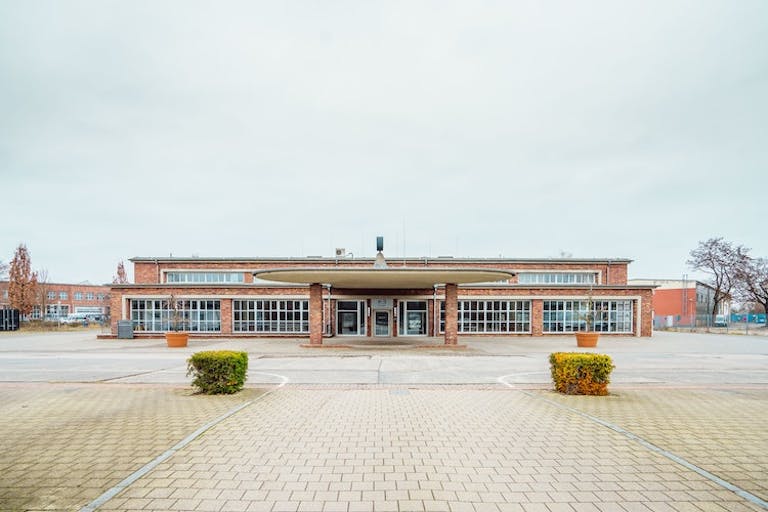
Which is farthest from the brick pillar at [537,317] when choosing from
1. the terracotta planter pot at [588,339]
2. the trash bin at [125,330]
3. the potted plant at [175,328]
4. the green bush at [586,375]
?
the trash bin at [125,330]

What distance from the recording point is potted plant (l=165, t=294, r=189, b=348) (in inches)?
981

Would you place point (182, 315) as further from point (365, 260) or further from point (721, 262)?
point (721, 262)

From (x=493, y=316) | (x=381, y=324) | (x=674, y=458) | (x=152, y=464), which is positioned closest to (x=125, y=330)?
(x=381, y=324)

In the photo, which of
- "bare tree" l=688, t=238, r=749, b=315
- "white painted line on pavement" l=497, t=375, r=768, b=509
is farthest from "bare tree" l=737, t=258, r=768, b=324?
Answer: "white painted line on pavement" l=497, t=375, r=768, b=509

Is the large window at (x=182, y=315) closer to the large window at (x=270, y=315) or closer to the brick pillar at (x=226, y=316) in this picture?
the brick pillar at (x=226, y=316)

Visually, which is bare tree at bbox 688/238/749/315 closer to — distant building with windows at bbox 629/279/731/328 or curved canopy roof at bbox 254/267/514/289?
distant building with windows at bbox 629/279/731/328

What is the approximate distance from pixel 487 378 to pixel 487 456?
7.35m

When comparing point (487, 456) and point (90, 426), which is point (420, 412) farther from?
point (90, 426)

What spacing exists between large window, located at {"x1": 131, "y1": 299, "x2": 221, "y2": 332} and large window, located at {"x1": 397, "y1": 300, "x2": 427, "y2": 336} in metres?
13.4

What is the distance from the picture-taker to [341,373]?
46.5 feet

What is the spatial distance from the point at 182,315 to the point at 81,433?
27899 mm

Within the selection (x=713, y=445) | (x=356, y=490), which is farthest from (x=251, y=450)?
(x=713, y=445)

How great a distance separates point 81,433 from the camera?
7000 millimetres

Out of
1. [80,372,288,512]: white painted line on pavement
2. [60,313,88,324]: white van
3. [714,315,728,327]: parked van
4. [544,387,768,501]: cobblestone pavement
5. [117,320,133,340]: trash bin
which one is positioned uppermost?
[80,372,288,512]: white painted line on pavement
